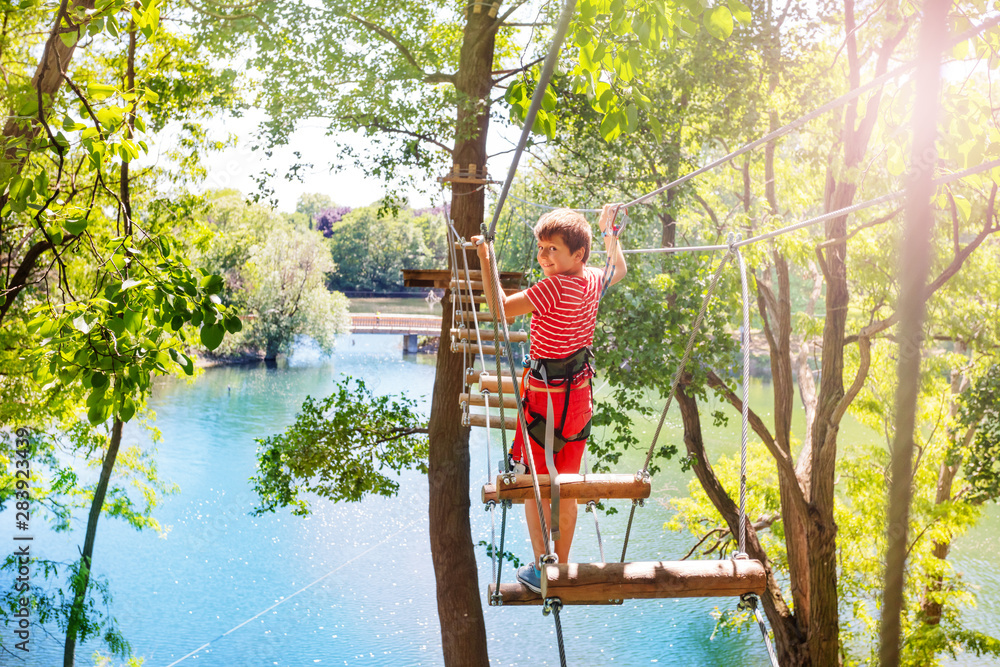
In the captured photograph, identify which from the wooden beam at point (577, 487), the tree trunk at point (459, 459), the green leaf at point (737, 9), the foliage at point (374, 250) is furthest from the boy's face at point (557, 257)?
the foliage at point (374, 250)

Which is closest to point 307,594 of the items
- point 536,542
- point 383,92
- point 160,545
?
point 160,545

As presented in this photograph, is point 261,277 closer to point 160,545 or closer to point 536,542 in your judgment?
point 160,545

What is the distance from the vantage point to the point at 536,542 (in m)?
2.29

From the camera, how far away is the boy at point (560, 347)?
224cm

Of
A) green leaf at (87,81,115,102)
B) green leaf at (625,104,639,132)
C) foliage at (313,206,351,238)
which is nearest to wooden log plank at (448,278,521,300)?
green leaf at (625,104,639,132)

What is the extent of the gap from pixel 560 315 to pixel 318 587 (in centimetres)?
1046

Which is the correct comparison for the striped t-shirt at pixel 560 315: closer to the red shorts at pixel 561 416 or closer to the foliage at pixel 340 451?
the red shorts at pixel 561 416

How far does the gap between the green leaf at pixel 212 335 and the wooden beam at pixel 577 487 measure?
0.80 metres

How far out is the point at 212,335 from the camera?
208 centimetres

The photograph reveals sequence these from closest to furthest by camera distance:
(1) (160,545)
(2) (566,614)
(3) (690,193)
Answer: (3) (690,193) < (2) (566,614) < (1) (160,545)

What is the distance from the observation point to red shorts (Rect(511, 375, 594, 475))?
2312mm

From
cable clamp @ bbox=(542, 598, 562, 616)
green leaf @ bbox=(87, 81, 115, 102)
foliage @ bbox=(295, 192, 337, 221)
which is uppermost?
foliage @ bbox=(295, 192, 337, 221)

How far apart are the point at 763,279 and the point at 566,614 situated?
18.4 feet

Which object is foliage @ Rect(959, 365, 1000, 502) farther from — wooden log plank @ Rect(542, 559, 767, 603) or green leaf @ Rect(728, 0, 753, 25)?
wooden log plank @ Rect(542, 559, 767, 603)
